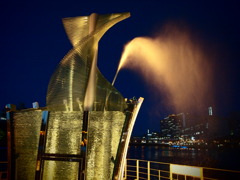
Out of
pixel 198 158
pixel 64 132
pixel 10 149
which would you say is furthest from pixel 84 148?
pixel 198 158

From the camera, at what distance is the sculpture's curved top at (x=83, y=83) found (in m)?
5.34

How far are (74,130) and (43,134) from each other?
67cm

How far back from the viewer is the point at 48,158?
15.3ft

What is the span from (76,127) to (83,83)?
115cm

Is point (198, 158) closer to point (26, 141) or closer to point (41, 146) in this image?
point (26, 141)

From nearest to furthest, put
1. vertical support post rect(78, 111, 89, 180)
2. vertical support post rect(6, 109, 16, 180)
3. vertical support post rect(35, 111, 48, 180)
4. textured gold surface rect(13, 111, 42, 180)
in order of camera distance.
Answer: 1. vertical support post rect(78, 111, 89, 180)
2. vertical support post rect(35, 111, 48, 180)
3. vertical support post rect(6, 109, 16, 180)
4. textured gold surface rect(13, 111, 42, 180)

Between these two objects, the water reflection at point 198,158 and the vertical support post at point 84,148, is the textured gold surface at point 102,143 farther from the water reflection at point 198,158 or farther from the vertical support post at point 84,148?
the water reflection at point 198,158

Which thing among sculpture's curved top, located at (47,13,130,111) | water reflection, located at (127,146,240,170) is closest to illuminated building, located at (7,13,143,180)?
sculpture's curved top, located at (47,13,130,111)

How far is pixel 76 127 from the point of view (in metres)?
4.89

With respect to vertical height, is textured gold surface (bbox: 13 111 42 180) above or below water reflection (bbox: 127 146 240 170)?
above

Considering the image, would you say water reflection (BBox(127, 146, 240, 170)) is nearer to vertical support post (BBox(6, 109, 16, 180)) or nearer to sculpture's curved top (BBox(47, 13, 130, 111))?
sculpture's curved top (BBox(47, 13, 130, 111))

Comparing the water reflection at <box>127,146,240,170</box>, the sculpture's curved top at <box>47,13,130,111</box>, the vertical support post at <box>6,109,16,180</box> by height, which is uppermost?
the sculpture's curved top at <box>47,13,130,111</box>

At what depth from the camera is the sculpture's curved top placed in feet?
17.5

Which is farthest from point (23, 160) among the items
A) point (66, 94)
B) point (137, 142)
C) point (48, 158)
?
point (137, 142)
